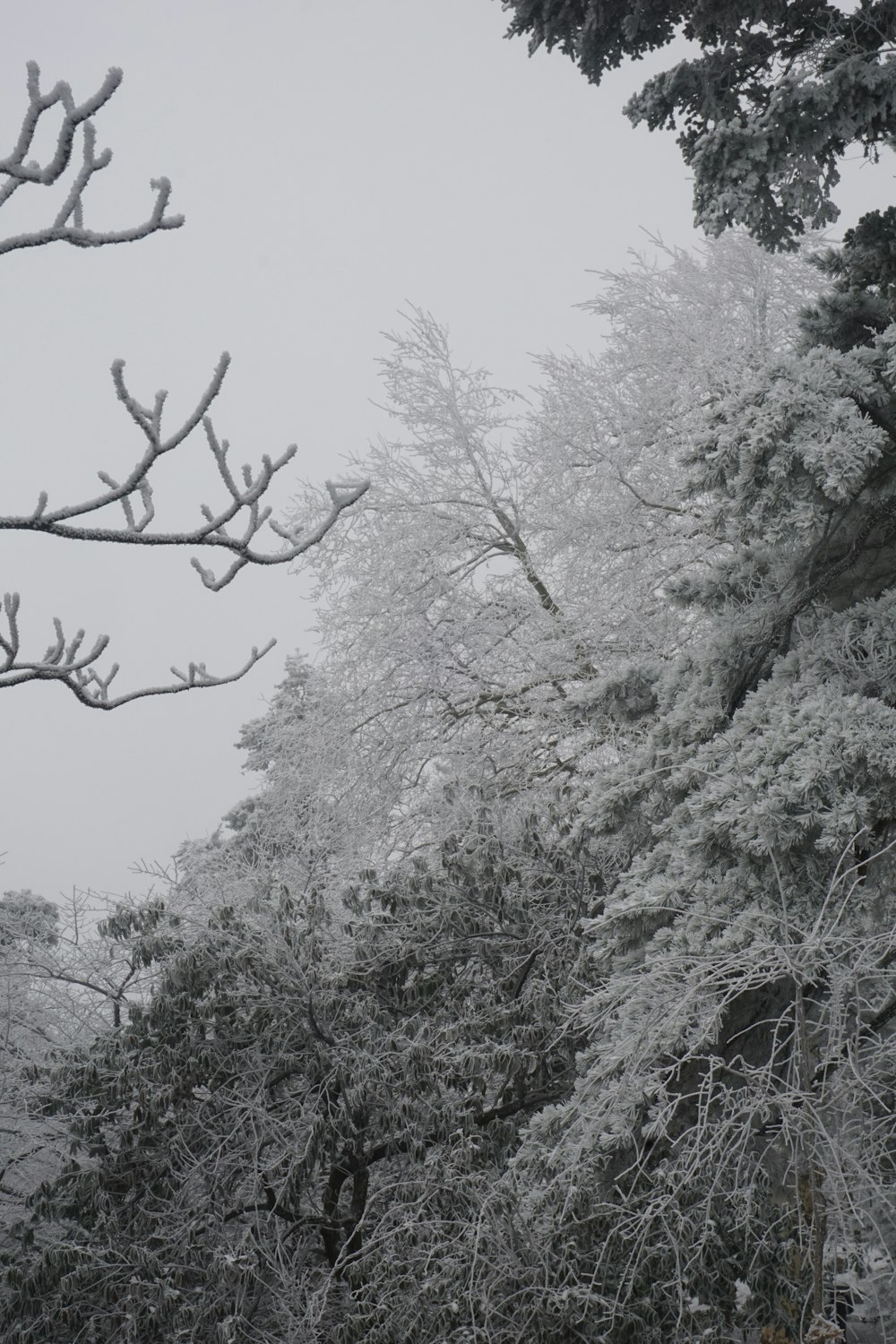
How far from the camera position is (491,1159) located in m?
7.09

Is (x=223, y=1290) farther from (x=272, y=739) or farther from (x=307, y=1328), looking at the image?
(x=272, y=739)

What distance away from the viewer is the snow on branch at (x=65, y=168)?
357 cm

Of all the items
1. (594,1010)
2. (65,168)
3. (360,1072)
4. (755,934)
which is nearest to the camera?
(65,168)

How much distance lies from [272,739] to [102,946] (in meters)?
4.18

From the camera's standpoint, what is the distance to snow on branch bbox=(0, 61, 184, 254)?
11.7ft

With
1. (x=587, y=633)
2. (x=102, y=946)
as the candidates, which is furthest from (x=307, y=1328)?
(x=587, y=633)

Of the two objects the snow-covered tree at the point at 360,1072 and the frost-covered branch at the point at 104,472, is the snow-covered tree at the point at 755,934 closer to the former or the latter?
the snow-covered tree at the point at 360,1072

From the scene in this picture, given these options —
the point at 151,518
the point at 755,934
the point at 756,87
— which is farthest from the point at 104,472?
the point at 756,87

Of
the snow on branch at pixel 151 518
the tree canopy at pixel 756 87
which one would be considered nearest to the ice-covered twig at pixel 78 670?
the snow on branch at pixel 151 518

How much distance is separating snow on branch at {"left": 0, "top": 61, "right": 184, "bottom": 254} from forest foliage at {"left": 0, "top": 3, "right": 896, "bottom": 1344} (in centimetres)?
126

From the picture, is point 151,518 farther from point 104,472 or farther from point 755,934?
point 755,934

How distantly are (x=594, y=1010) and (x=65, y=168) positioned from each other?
189 inches

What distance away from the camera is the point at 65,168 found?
380 cm

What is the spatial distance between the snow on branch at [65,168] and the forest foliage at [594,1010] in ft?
4.14
